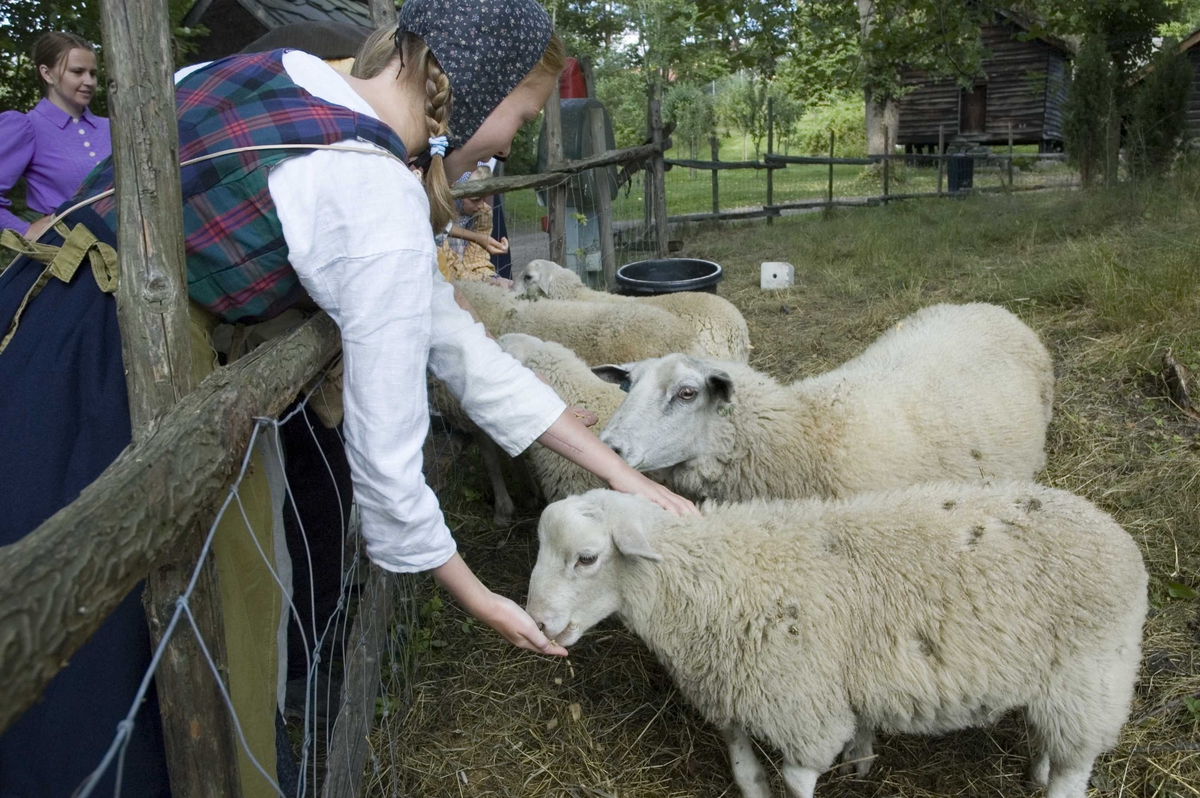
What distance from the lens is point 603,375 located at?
3623 millimetres

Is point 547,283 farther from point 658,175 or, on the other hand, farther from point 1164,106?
point 1164,106

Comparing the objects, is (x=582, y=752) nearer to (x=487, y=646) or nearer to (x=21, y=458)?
(x=487, y=646)

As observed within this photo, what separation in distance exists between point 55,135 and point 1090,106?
13837 millimetres

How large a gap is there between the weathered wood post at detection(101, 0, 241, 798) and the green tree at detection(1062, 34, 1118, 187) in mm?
14039

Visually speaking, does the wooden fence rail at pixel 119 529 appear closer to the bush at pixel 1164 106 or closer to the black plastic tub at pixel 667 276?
the black plastic tub at pixel 667 276

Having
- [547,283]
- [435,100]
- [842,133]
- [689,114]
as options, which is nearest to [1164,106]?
[547,283]

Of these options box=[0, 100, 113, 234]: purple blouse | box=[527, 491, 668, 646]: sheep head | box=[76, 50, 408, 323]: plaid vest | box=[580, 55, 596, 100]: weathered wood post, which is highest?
box=[580, 55, 596, 100]: weathered wood post

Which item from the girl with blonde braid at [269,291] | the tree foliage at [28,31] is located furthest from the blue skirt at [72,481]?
the tree foliage at [28,31]

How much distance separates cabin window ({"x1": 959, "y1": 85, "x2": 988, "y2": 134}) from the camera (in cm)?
2766

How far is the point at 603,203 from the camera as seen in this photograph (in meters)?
7.96

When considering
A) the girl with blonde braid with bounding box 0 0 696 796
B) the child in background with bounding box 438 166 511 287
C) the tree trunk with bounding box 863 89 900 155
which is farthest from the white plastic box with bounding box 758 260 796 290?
the tree trunk with bounding box 863 89 900 155

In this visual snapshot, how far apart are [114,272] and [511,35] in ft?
2.45

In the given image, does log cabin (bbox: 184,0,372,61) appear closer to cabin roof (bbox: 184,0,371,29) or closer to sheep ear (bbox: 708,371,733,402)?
cabin roof (bbox: 184,0,371,29)

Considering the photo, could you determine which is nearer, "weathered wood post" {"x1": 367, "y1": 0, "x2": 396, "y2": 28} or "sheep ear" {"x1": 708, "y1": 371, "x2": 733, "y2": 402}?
"sheep ear" {"x1": 708, "y1": 371, "x2": 733, "y2": 402}
